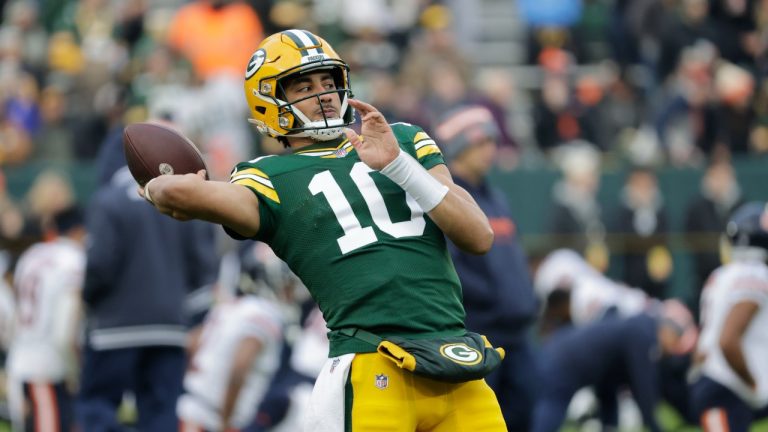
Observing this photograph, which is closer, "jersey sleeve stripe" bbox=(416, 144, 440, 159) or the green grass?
"jersey sleeve stripe" bbox=(416, 144, 440, 159)

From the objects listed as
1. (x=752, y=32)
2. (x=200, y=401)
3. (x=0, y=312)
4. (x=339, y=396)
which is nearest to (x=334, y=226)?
(x=339, y=396)

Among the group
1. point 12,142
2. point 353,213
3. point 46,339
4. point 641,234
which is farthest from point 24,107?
point 353,213

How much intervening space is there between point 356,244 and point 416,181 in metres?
0.29

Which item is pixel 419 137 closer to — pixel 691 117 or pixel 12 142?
pixel 691 117

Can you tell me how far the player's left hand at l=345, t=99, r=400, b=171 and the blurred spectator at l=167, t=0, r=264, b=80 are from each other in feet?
31.5

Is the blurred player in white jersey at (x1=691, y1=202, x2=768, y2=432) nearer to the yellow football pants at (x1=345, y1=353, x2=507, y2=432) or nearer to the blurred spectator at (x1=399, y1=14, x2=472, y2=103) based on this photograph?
the yellow football pants at (x1=345, y1=353, x2=507, y2=432)

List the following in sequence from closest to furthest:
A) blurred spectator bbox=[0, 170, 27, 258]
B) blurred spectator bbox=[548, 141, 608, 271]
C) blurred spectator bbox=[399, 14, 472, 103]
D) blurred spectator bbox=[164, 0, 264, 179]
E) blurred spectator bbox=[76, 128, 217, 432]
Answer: blurred spectator bbox=[76, 128, 217, 432] → blurred spectator bbox=[0, 170, 27, 258] → blurred spectator bbox=[548, 141, 608, 271] → blurred spectator bbox=[164, 0, 264, 179] → blurred spectator bbox=[399, 14, 472, 103]

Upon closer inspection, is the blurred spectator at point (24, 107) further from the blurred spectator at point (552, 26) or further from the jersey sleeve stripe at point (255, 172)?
the jersey sleeve stripe at point (255, 172)

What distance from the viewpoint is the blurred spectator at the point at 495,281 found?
7.87 meters

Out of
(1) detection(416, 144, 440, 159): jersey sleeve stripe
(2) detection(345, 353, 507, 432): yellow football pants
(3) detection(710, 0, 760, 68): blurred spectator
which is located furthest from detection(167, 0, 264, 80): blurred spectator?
(2) detection(345, 353, 507, 432): yellow football pants

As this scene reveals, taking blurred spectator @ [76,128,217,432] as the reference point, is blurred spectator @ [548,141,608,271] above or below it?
below

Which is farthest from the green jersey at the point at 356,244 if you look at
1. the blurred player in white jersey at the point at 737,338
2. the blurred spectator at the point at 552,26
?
the blurred spectator at the point at 552,26

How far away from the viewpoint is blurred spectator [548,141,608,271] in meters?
13.4

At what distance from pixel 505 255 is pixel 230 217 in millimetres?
3727
